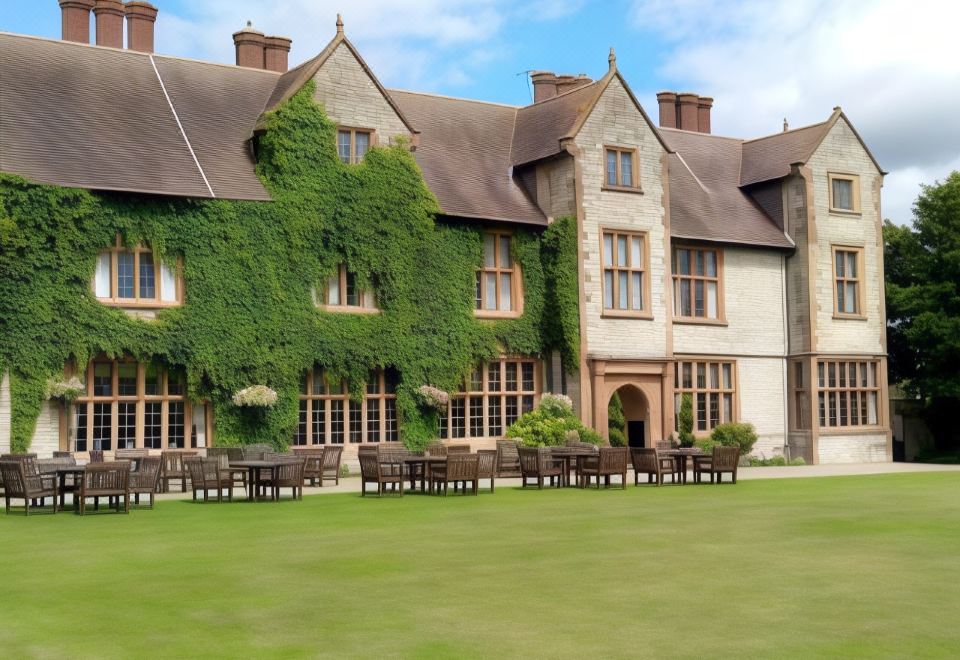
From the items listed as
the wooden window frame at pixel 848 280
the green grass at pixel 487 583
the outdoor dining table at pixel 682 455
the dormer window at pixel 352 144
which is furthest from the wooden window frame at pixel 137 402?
the wooden window frame at pixel 848 280

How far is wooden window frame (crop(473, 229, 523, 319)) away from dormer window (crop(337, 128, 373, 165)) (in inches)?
166

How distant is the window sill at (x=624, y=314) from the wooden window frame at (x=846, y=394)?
7.25 m

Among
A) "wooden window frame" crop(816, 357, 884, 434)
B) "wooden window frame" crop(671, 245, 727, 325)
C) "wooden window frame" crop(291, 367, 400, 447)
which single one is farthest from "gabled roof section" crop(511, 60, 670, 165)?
"wooden window frame" crop(816, 357, 884, 434)

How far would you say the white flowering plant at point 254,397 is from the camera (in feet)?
96.5

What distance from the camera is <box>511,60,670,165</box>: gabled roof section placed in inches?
1399

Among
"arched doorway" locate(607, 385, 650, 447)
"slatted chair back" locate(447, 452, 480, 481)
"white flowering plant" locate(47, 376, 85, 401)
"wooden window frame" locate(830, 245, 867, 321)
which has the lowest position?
"slatted chair back" locate(447, 452, 480, 481)

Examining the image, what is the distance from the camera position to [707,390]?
3856 cm

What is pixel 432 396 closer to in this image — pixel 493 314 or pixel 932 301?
pixel 493 314

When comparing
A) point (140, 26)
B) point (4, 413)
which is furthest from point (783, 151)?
point (4, 413)

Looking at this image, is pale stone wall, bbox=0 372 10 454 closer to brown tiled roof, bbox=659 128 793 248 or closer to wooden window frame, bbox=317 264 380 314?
wooden window frame, bbox=317 264 380 314

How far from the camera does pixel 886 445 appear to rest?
1631 inches

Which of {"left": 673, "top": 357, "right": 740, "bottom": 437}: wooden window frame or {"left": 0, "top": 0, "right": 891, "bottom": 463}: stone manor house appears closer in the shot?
{"left": 0, "top": 0, "right": 891, "bottom": 463}: stone manor house

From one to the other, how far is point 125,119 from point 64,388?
7.63 m

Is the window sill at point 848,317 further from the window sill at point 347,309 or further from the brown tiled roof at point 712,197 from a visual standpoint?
the window sill at point 347,309
